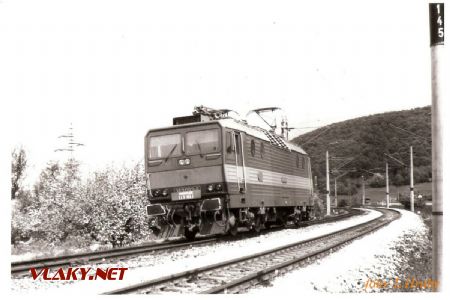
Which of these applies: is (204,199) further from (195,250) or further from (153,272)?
(153,272)

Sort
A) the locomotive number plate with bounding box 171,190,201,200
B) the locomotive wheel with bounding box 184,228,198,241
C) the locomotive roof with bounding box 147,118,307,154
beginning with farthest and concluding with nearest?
1. the locomotive wheel with bounding box 184,228,198,241
2. the locomotive roof with bounding box 147,118,307,154
3. the locomotive number plate with bounding box 171,190,201,200

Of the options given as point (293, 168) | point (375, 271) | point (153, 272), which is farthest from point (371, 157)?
point (153, 272)

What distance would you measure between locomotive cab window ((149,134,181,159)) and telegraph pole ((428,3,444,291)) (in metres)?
9.96

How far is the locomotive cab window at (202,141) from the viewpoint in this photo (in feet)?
48.2

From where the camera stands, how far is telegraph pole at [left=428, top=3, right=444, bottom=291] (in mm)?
5656

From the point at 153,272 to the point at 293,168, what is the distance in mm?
13541

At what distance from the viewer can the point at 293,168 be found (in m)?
22.3

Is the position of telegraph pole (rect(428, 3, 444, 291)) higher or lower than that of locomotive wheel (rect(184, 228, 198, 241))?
higher

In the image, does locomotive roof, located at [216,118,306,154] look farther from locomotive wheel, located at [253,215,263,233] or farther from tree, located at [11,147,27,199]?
tree, located at [11,147,27,199]

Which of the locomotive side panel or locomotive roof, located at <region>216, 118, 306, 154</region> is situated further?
locomotive roof, located at <region>216, 118, 306, 154</region>

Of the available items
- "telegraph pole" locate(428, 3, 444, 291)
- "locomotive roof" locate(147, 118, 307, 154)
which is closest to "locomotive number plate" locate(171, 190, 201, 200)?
"locomotive roof" locate(147, 118, 307, 154)

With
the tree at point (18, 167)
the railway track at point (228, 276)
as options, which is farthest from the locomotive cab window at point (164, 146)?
the tree at point (18, 167)

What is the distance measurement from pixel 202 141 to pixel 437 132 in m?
9.60

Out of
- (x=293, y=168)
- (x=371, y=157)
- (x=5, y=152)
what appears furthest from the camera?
(x=371, y=157)
